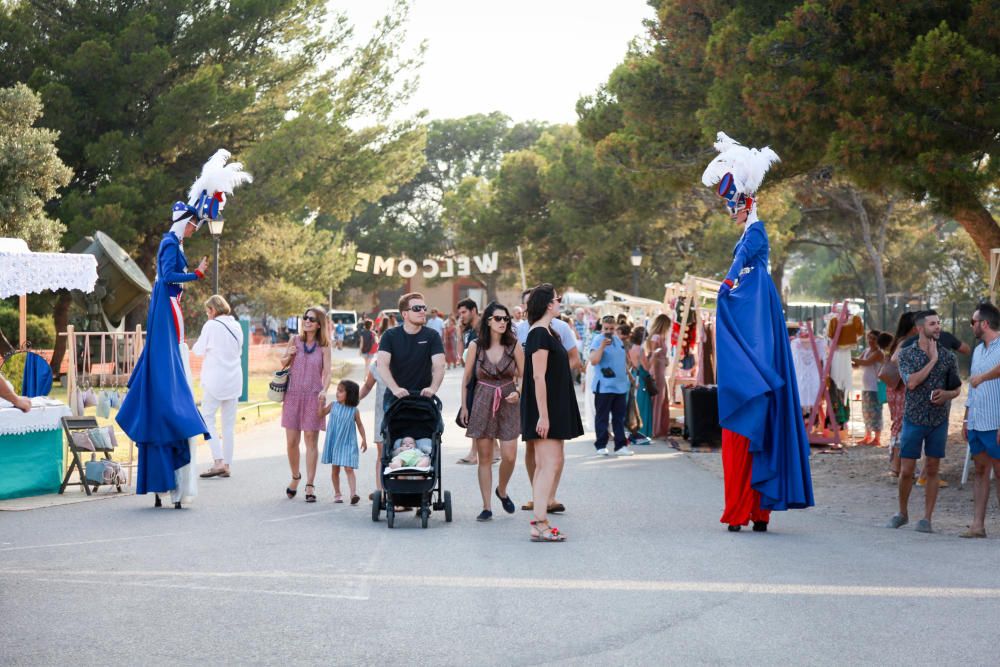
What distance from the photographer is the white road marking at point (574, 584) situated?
7594mm

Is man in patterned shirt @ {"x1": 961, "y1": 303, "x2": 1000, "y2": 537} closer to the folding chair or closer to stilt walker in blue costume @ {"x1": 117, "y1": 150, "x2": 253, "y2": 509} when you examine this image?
stilt walker in blue costume @ {"x1": 117, "y1": 150, "x2": 253, "y2": 509}

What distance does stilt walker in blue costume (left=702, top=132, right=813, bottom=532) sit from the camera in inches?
402

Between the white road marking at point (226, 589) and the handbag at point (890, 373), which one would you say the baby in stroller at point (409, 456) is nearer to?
the white road marking at point (226, 589)

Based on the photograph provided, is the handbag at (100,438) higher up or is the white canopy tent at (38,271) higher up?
the white canopy tent at (38,271)

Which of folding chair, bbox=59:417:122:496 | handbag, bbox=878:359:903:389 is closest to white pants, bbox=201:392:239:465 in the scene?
folding chair, bbox=59:417:122:496

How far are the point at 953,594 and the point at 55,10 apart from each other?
28758mm

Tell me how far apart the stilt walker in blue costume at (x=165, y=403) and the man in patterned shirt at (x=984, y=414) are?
6.52m

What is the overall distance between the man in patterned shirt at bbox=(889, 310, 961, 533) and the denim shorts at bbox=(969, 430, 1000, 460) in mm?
285

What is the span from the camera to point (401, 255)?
77.1 meters

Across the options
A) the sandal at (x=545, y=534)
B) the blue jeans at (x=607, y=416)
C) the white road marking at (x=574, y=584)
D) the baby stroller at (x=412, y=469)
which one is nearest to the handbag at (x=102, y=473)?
the baby stroller at (x=412, y=469)

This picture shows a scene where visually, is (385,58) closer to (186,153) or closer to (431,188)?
(186,153)

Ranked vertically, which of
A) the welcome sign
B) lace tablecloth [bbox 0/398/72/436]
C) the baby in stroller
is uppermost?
the welcome sign

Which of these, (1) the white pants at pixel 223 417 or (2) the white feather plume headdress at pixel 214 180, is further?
(1) the white pants at pixel 223 417

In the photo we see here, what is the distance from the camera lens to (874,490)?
13.4 meters
